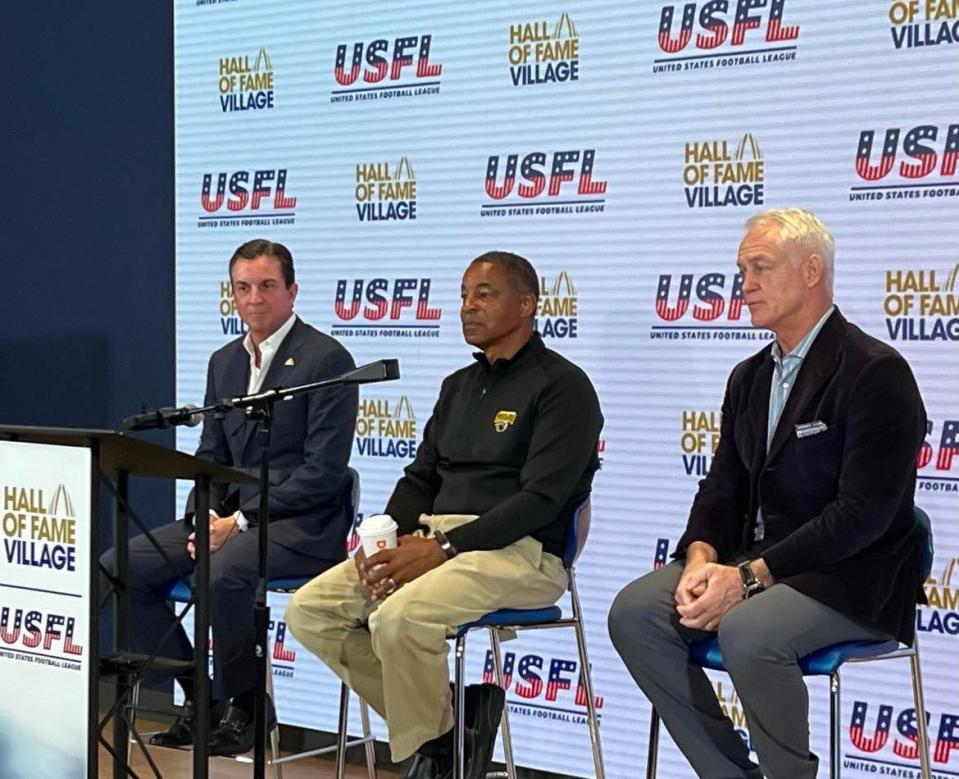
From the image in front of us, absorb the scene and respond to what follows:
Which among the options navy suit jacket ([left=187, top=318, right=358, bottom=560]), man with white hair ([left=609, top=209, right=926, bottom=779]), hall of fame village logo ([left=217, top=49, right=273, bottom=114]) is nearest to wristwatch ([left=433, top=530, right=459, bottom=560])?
man with white hair ([left=609, top=209, right=926, bottom=779])

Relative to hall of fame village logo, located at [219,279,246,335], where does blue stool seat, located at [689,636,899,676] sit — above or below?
below

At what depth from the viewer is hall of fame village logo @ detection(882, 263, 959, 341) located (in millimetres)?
3740

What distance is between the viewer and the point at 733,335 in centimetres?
410

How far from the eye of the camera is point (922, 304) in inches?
149

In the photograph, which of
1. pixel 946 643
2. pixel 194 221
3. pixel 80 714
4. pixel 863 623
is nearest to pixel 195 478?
pixel 80 714

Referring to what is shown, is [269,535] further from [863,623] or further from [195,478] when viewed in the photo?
[863,623]

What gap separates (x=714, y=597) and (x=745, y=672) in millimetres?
182

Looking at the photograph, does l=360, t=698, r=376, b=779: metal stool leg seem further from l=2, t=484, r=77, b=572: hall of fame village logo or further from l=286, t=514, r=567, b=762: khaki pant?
l=2, t=484, r=77, b=572: hall of fame village logo

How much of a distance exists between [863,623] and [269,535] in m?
1.70

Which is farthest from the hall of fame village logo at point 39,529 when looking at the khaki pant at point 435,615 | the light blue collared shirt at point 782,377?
the light blue collared shirt at point 782,377

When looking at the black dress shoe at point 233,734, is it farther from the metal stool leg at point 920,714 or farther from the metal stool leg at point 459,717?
the metal stool leg at point 920,714

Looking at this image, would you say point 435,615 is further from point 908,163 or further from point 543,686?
point 908,163

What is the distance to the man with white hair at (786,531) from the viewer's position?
308 centimetres

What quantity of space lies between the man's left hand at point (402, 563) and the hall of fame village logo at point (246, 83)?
2.14m
